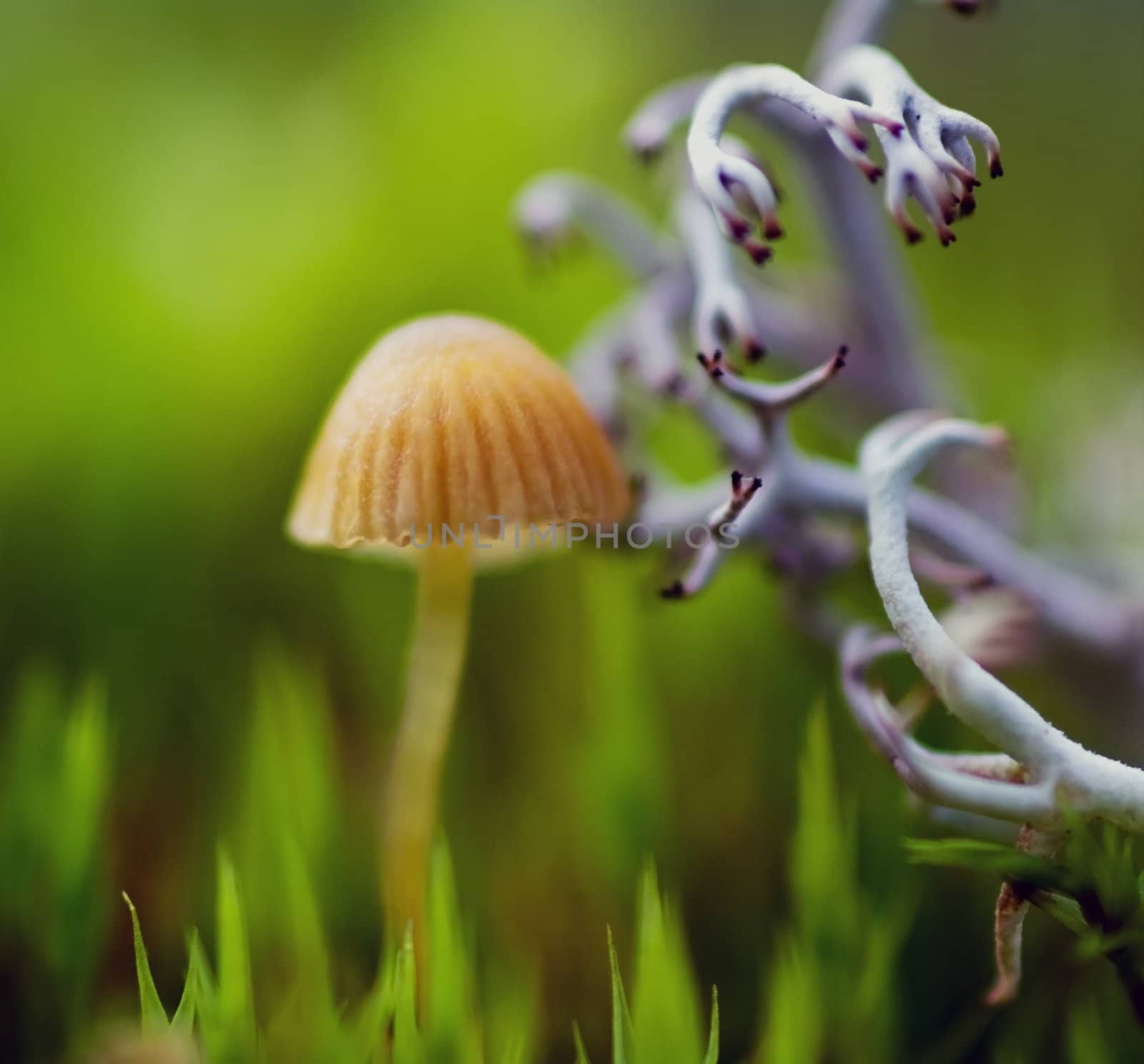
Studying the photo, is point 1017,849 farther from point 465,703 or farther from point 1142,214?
point 1142,214

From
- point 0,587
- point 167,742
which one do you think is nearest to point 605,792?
point 167,742

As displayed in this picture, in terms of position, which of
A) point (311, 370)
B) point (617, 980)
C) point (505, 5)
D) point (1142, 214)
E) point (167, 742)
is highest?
point (505, 5)

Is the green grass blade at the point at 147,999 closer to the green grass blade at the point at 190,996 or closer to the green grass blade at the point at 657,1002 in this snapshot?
the green grass blade at the point at 190,996

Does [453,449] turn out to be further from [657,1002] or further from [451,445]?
[657,1002]

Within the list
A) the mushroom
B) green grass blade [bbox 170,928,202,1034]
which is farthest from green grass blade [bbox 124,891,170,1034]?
the mushroom

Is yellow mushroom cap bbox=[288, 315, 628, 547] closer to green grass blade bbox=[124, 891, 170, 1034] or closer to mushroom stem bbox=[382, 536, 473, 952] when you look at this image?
mushroom stem bbox=[382, 536, 473, 952]

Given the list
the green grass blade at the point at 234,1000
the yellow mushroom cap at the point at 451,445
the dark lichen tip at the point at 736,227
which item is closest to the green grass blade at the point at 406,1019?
the green grass blade at the point at 234,1000

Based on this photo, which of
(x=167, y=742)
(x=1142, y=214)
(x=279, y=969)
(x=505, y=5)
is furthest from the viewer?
(x=505, y=5)
